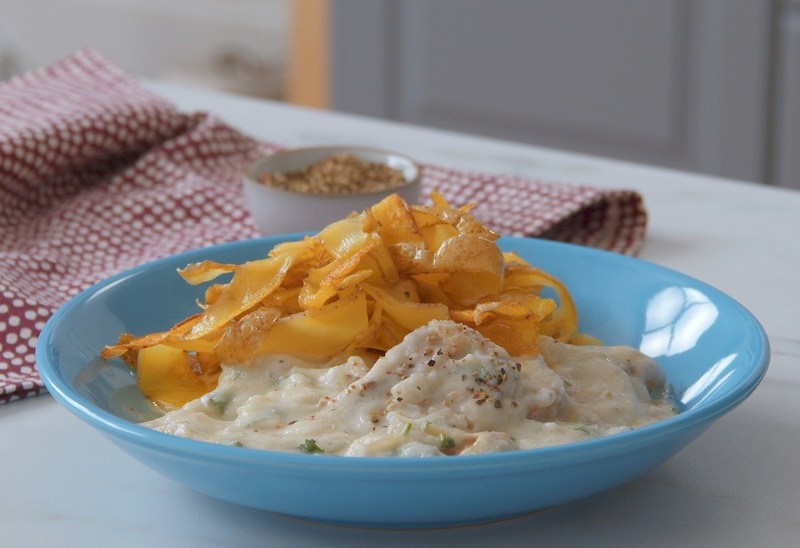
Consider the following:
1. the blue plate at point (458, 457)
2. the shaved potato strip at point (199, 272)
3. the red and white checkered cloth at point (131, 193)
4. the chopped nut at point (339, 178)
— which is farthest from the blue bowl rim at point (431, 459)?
the chopped nut at point (339, 178)

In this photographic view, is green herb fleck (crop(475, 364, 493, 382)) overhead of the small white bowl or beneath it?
overhead

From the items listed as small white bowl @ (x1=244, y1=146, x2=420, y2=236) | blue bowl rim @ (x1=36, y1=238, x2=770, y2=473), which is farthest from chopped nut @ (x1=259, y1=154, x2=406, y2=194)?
blue bowl rim @ (x1=36, y1=238, x2=770, y2=473)

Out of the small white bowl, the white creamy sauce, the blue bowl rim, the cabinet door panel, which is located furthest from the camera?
the cabinet door panel

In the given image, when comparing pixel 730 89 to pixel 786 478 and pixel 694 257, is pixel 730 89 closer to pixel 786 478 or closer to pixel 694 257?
pixel 694 257

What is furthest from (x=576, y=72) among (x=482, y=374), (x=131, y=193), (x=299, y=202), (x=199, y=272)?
(x=482, y=374)

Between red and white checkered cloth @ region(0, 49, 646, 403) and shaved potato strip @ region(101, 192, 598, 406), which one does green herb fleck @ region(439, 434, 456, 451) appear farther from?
red and white checkered cloth @ region(0, 49, 646, 403)

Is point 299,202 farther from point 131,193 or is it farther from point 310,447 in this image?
point 310,447
